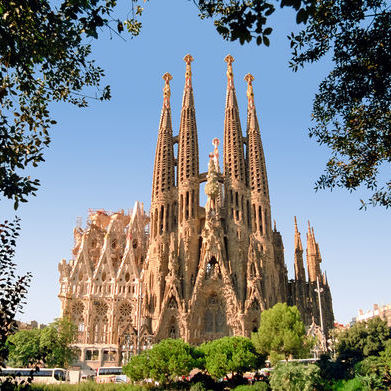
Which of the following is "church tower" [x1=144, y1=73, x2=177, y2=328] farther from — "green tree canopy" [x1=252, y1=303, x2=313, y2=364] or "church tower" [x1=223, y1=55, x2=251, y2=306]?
"green tree canopy" [x1=252, y1=303, x2=313, y2=364]

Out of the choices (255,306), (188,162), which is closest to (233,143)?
(188,162)

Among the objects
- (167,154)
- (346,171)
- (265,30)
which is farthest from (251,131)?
(265,30)

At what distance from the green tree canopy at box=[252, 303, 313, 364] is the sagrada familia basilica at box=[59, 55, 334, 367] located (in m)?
10.3

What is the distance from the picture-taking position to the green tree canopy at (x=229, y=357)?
24.1 meters

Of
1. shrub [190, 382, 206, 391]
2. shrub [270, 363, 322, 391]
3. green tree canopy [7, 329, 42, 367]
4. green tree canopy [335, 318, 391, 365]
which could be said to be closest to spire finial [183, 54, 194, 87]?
green tree canopy [7, 329, 42, 367]

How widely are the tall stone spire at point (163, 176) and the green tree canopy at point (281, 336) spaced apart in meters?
18.9

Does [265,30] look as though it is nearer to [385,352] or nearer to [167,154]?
[385,352]

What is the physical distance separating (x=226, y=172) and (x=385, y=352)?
30.2 m

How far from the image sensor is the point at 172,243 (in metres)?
44.8

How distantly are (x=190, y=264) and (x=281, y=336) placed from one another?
16.9 meters

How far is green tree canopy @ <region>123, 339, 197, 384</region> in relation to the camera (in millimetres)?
22266

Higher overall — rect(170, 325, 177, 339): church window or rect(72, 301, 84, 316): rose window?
rect(72, 301, 84, 316): rose window

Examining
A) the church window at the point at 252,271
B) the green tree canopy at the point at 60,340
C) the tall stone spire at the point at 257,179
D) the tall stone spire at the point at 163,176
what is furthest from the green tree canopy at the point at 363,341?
the tall stone spire at the point at 163,176

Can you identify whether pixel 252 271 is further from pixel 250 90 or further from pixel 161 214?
pixel 250 90
